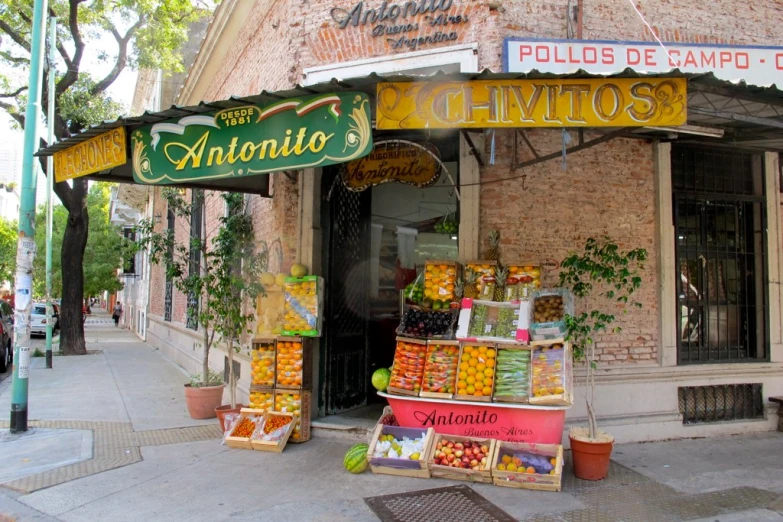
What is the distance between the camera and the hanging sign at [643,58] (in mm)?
6637

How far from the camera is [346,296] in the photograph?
307 inches

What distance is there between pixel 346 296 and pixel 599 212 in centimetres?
339

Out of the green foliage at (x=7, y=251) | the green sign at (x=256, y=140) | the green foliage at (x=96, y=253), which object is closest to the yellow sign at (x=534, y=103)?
the green sign at (x=256, y=140)

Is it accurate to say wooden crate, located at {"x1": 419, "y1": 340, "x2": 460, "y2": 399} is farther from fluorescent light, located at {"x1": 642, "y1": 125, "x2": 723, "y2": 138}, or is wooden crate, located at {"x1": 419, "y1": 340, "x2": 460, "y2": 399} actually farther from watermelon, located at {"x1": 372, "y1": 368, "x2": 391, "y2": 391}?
fluorescent light, located at {"x1": 642, "y1": 125, "x2": 723, "y2": 138}

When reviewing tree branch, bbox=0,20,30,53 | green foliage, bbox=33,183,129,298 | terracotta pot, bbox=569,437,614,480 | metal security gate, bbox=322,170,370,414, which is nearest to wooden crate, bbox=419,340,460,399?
terracotta pot, bbox=569,437,614,480

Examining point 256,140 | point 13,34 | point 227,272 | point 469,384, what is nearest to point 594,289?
point 469,384

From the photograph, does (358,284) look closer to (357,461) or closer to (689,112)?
(357,461)

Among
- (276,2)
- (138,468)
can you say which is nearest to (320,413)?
(138,468)

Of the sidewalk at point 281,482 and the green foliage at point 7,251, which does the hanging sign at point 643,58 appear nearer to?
the sidewalk at point 281,482

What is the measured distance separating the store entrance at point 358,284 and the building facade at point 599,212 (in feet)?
0.10

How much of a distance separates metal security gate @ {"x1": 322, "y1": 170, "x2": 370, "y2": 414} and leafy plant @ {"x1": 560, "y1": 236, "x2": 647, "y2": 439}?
284cm

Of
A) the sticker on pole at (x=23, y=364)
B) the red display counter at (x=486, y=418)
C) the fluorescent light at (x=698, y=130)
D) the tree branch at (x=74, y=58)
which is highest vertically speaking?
the tree branch at (x=74, y=58)

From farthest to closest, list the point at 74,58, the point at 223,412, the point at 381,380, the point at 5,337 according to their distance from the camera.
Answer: the point at 74,58, the point at 5,337, the point at 223,412, the point at 381,380

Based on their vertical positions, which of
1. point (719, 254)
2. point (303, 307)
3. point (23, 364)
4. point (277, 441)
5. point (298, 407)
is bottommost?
point (277, 441)
